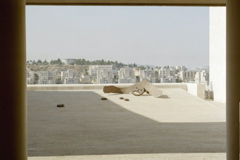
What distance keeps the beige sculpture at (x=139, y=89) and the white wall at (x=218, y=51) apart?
8793 mm

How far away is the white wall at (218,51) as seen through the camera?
26.3 metres

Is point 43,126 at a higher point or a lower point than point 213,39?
lower

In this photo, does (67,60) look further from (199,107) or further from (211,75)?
(199,107)

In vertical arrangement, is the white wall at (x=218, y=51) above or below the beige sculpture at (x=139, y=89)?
above

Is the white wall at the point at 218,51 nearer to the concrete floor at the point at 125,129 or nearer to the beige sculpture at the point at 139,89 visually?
the concrete floor at the point at 125,129

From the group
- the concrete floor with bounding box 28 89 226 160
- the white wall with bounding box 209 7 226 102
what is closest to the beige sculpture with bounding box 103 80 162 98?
the concrete floor with bounding box 28 89 226 160

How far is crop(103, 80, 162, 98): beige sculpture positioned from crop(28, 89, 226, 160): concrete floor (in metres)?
0.60

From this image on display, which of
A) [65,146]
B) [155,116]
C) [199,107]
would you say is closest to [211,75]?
[199,107]

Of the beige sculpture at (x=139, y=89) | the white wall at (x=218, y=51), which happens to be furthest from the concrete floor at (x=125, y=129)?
the white wall at (x=218, y=51)

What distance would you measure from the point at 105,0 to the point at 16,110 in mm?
4936

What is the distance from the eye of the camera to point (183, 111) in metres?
15.0

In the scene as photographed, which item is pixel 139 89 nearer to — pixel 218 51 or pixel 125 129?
pixel 125 129

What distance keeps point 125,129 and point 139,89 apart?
9868 millimetres

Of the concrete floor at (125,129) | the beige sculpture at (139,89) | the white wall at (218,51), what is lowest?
the concrete floor at (125,129)
